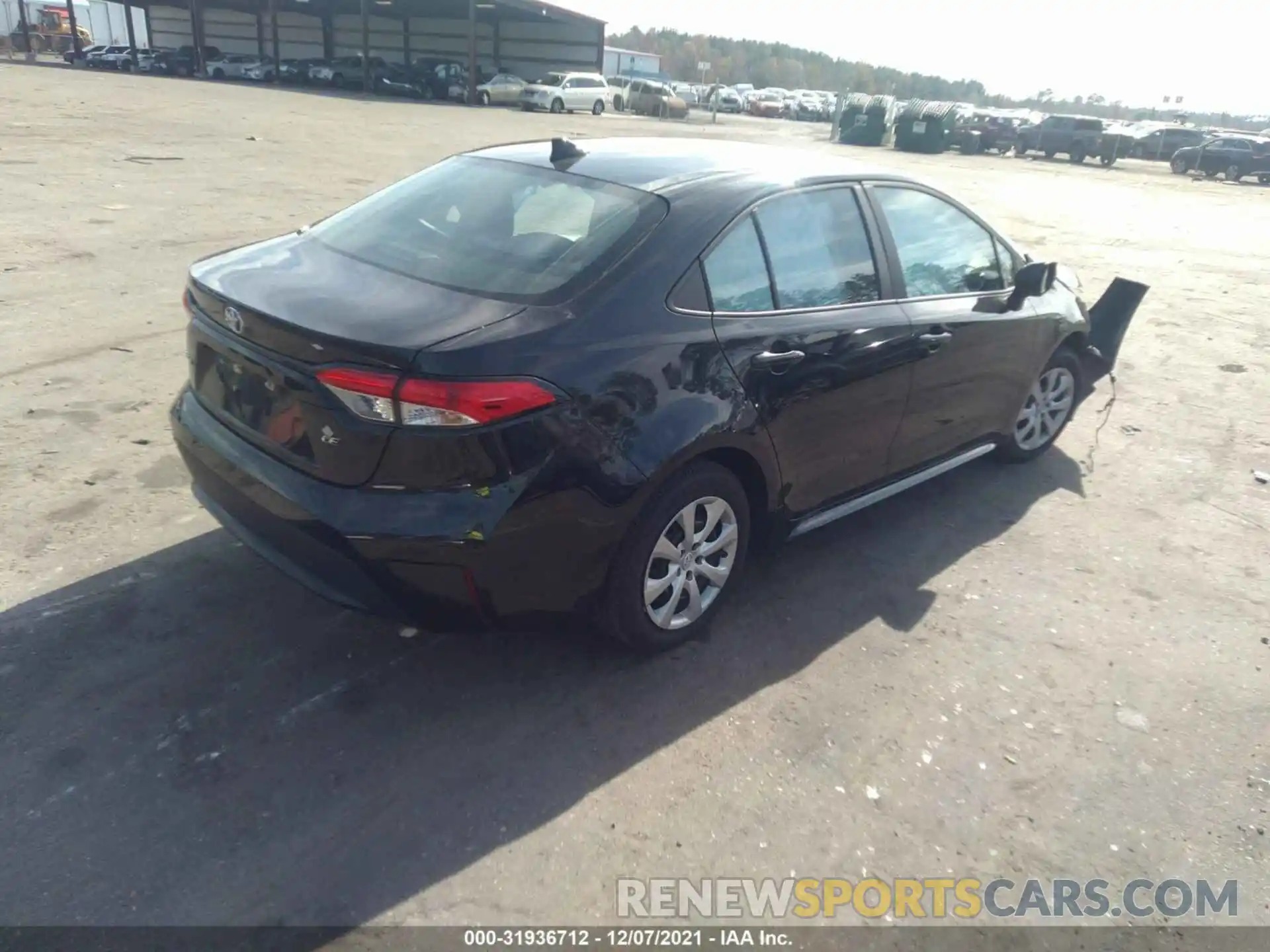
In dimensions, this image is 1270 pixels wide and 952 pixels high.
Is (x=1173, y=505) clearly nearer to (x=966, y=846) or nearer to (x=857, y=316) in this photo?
(x=857, y=316)

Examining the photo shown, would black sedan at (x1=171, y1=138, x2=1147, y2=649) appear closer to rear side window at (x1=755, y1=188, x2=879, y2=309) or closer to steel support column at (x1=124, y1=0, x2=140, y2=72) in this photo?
rear side window at (x1=755, y1=188, x2=879, y2=309)

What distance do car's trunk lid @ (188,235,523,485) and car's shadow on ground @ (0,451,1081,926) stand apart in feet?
2.70

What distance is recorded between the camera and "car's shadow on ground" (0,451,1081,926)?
2438 mm

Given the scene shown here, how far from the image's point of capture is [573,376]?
9.25 ft

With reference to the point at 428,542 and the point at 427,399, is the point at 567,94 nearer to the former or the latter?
the point at 427,399

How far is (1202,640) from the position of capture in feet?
12.9

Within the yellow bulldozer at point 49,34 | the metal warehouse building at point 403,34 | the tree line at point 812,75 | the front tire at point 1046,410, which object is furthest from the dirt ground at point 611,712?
the tree line at point 812,75

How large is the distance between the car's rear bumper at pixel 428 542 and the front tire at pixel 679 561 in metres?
0.13

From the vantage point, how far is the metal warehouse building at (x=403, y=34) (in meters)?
51.5

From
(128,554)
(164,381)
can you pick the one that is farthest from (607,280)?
(164,381)

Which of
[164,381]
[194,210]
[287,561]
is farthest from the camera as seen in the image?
[194,210]

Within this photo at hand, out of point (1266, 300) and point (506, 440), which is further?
point (1266, 300)

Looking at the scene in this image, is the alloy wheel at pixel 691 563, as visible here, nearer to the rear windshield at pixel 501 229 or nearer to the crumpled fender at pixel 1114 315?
the rear windshield at pixel 501 229

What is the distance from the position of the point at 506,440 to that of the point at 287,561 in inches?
34.6
